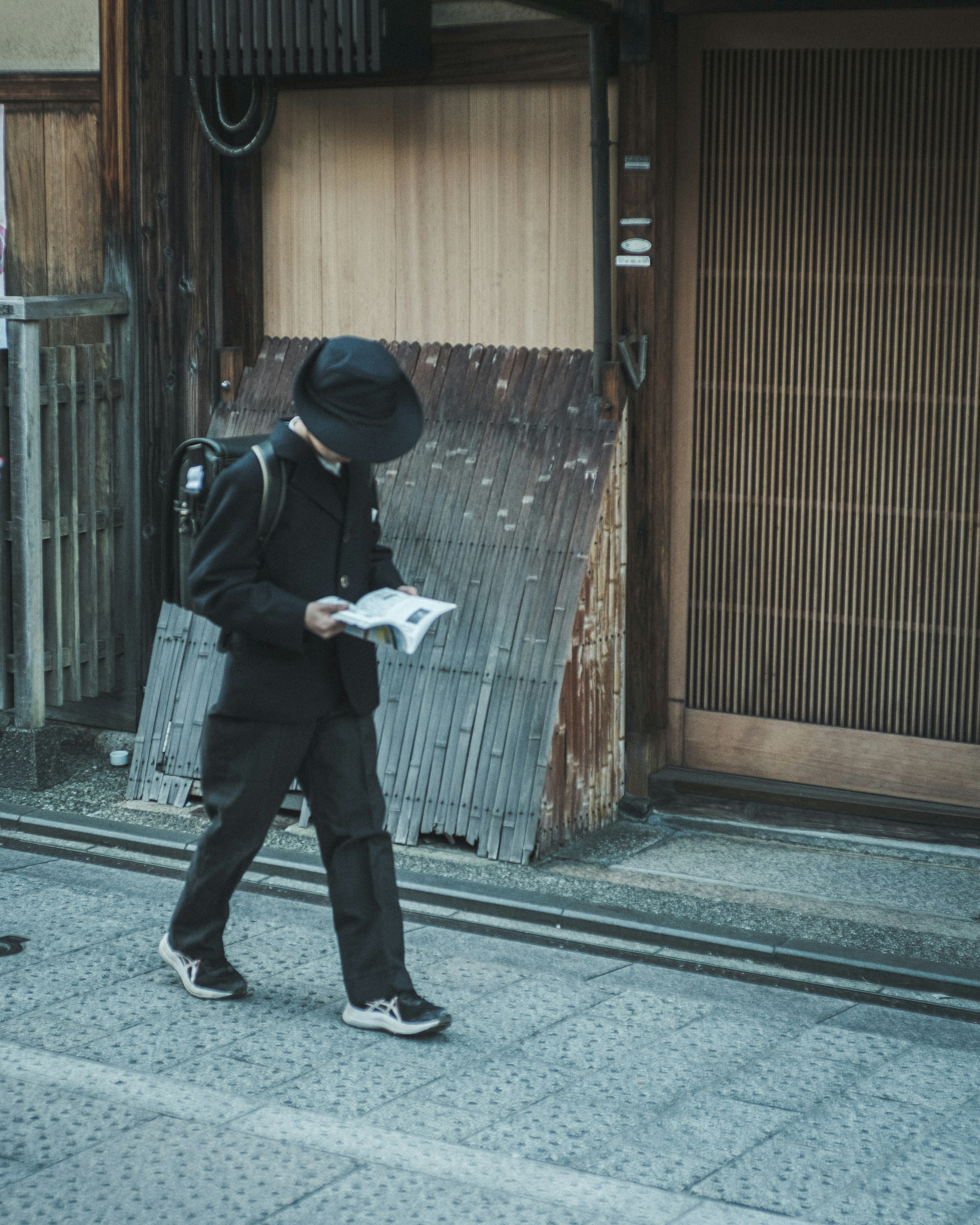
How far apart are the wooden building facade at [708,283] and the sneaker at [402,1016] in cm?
251

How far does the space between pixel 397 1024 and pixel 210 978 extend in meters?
0.66

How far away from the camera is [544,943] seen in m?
5.75

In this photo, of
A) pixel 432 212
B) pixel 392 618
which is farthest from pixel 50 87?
pixel 392 618

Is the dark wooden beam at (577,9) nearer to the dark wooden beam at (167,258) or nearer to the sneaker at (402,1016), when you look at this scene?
the dark wooden beam at (167,258)

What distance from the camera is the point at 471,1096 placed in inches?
180

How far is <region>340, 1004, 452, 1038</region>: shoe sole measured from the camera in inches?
193

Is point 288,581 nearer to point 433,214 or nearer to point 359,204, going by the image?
point 433,214

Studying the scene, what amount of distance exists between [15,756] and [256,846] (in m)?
2.80

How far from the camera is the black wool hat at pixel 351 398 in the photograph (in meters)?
4.69

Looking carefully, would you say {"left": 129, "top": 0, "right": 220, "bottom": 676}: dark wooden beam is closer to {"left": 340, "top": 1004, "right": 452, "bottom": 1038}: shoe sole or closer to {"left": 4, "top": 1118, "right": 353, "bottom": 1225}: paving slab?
{"left": 340, "top": 1004, "right": 452, "bottom": 1038}: shoe sole

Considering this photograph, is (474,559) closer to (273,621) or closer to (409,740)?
(409,740)

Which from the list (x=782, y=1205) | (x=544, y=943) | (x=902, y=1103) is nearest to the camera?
(x=782, y=1205)

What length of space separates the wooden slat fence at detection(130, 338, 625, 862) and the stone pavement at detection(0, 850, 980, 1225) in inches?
39.0

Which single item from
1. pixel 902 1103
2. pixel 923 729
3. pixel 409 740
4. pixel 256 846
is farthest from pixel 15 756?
pixel 902 1103
